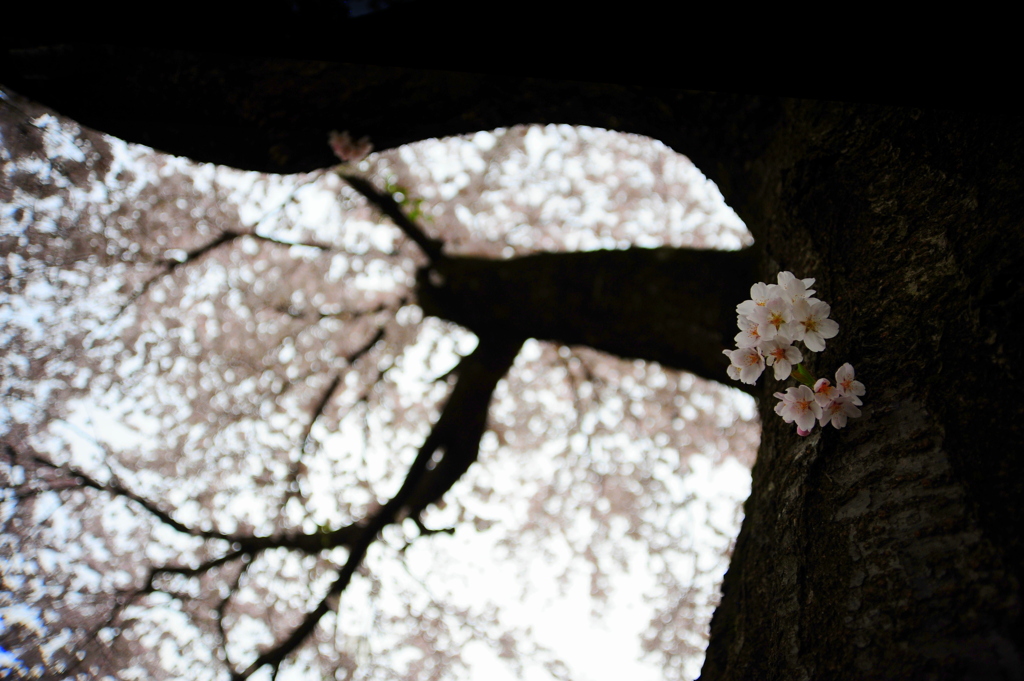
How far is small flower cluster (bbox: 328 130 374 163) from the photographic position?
87.4 inches

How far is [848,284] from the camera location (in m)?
1.19

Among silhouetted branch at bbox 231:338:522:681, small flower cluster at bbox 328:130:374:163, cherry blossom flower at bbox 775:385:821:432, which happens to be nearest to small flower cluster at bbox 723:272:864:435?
cherry blossom flower at bbox 775:385:821:432

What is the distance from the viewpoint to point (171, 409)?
5.09 metres

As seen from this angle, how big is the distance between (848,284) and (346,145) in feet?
6.27

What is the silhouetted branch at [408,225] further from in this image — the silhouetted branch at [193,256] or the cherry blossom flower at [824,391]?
the cherry blossom flower at [824,391]

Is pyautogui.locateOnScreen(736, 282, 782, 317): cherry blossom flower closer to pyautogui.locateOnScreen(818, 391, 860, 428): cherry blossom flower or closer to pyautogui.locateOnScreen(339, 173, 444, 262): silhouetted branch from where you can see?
pyautogui.locateOnScreen(818, 391, 860, 428): cherry blossom flower

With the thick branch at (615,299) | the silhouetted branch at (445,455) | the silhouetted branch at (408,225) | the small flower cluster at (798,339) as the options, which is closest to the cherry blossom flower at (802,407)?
the small flower cluster at (798,339)

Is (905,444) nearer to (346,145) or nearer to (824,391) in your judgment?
(824,391)

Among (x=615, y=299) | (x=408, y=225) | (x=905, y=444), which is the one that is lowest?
(x=905, y=444)

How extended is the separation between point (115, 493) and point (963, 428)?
466 cm

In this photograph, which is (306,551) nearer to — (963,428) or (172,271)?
(172,271)

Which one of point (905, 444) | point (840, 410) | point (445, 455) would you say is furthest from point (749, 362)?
point (445, 455)

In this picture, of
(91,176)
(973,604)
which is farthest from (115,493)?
(973,604)

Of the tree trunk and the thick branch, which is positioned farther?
the thick branch
